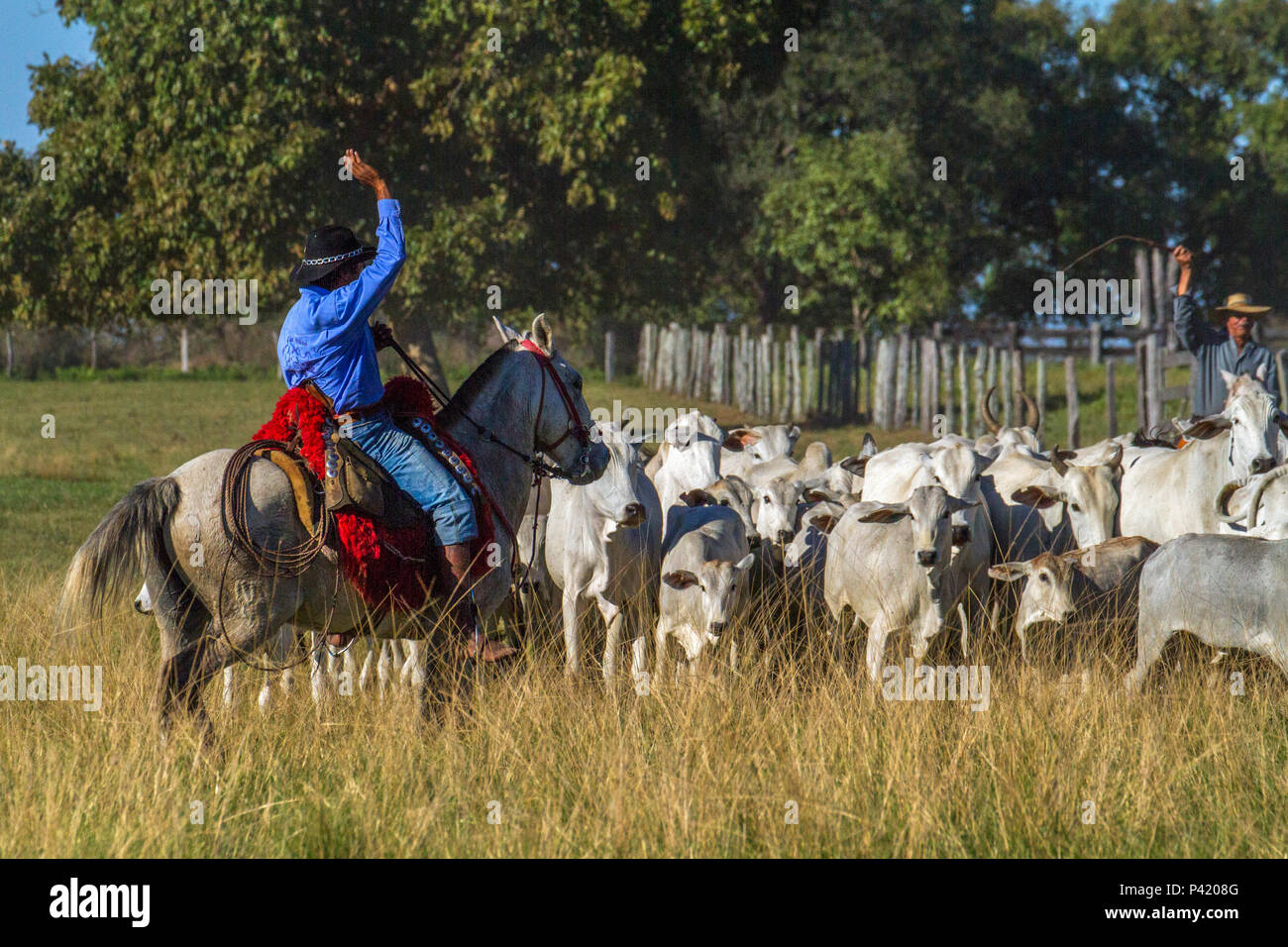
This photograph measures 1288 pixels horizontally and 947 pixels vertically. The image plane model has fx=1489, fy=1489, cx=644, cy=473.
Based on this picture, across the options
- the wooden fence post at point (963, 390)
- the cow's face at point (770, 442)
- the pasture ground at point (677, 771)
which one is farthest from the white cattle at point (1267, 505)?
the wooden fence post at point (963, 390)

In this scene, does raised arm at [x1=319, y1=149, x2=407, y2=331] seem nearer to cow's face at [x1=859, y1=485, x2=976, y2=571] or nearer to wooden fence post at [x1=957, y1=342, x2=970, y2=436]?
cow's face at [x1=859, y1=485, x2=976, y2=571]

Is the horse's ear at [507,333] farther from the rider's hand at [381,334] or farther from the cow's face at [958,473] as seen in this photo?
the cow's face at [958,473]

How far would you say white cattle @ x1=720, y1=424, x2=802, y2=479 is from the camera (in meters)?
12.7

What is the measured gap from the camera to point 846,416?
992 inches

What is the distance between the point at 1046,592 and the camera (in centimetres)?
797

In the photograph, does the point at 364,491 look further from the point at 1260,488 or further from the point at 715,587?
the point at 1260,488

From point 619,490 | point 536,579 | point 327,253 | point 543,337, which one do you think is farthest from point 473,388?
point 536,579

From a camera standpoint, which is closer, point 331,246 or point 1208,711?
point 331,246

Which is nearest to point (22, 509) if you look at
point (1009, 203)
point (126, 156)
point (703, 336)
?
point (126, 156)

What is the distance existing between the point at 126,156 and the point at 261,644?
1398cm

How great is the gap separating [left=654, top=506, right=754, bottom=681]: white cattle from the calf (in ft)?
4.84

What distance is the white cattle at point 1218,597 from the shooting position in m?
6.71

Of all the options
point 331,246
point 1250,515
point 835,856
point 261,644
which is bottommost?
point 835,856

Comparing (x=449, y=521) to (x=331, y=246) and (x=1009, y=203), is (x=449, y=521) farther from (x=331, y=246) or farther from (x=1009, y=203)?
(x=1009, y=203)
